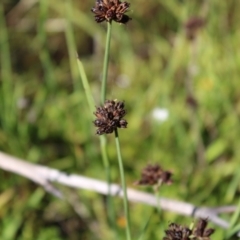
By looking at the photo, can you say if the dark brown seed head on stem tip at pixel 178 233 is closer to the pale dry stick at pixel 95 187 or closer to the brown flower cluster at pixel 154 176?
the brown flower cluster at pixel 154 176

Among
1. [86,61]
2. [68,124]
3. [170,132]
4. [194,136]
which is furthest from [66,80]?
[194,136]

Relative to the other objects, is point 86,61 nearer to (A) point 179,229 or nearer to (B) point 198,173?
(B) point 198,173

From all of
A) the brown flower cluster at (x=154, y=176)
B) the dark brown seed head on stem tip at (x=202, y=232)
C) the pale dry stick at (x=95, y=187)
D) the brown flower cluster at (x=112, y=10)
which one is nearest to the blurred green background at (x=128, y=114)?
the pale dry stick at (x=95, y=187)

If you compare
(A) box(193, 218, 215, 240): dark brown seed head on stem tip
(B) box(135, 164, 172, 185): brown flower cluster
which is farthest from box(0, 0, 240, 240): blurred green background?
(A) box(193, 218, 215, 240): dark brown seed head on stem tip

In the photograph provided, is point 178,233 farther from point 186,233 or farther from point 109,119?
point 109,119

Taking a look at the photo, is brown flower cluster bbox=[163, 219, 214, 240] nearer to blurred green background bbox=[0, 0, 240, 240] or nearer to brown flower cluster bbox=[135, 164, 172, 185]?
brown flower cluster bbox=[135, 164, 172, 185]
